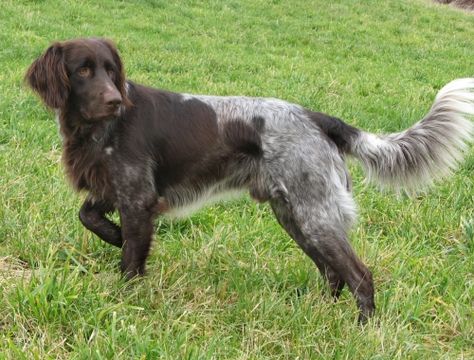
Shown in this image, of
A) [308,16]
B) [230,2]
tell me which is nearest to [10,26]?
[230,2]

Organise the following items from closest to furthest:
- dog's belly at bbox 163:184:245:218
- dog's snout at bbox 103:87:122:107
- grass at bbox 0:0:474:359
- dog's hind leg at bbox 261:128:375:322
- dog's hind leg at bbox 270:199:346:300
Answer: grass at bbox 0:0:474:359
dog's snout at bbox 103:87:122:107
dog's hind leg at bbox 261:128:375:322
dog's hind leg at bbox 270:199:346:300
dog's belly at bbox 163:184:245:218

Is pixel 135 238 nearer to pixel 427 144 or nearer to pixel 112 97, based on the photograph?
pixel 112 97

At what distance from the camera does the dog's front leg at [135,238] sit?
380 centimetres

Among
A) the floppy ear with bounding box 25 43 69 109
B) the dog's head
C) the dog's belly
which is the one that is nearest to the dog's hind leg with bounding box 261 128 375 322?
the dog's belly

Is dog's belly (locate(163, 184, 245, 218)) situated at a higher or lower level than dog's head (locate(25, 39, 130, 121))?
lower

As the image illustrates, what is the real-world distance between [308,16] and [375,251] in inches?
483

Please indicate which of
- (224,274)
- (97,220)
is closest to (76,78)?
(97,220)

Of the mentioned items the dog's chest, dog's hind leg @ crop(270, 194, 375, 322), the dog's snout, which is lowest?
dog's hind leg @ crop(270, 194, 375, 322)

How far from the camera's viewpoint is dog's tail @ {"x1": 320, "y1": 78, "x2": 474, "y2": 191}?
13.0 ft

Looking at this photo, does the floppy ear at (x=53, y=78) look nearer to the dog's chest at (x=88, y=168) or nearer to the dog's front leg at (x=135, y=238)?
the dog's chest at (x=88, y=168)

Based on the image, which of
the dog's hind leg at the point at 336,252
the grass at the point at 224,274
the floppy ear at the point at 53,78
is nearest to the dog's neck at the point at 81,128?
the floppy ear at the point at 53,78

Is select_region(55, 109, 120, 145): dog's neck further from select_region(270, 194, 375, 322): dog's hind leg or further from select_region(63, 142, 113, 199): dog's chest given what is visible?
select_region(270, 194, 375, 322): dog's hind leg

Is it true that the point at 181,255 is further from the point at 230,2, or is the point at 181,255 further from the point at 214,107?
the point at 230,2

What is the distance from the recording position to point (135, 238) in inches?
151
